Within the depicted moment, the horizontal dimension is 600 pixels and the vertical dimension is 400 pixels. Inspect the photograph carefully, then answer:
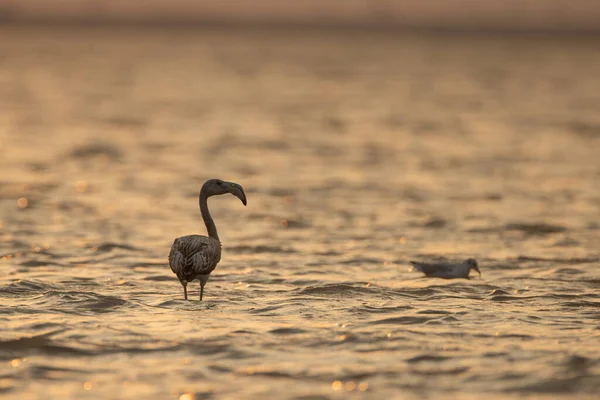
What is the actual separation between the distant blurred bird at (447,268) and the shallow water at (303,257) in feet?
0.47

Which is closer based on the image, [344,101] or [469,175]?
[469,175]

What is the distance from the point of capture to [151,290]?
16.4 metres

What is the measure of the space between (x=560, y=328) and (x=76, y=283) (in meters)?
6.34

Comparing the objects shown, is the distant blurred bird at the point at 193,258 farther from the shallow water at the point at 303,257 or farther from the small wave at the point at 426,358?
the small wave at the point at 426,358

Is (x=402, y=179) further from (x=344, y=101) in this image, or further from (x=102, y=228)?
(x=344, y=101)

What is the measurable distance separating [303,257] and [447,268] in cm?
283

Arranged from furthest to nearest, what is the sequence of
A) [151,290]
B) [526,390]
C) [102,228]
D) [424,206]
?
[424,206], [102,228], [151,290], [526,390]

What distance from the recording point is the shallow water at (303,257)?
12375 mm

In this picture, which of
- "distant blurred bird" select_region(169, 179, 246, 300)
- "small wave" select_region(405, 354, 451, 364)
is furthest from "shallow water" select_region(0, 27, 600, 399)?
"distant blurred bird" select_region(169, 179, 246, 300)

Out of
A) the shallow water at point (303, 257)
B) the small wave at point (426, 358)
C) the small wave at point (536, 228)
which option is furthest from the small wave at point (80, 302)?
the small wave at point (536, 228)

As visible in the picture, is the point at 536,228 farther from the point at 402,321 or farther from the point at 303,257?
the point at 402,321

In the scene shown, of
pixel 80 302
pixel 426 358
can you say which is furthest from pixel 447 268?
pixel 80 302

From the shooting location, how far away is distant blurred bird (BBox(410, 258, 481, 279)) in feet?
56.6

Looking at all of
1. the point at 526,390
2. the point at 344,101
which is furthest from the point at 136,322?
the point at 344,101
